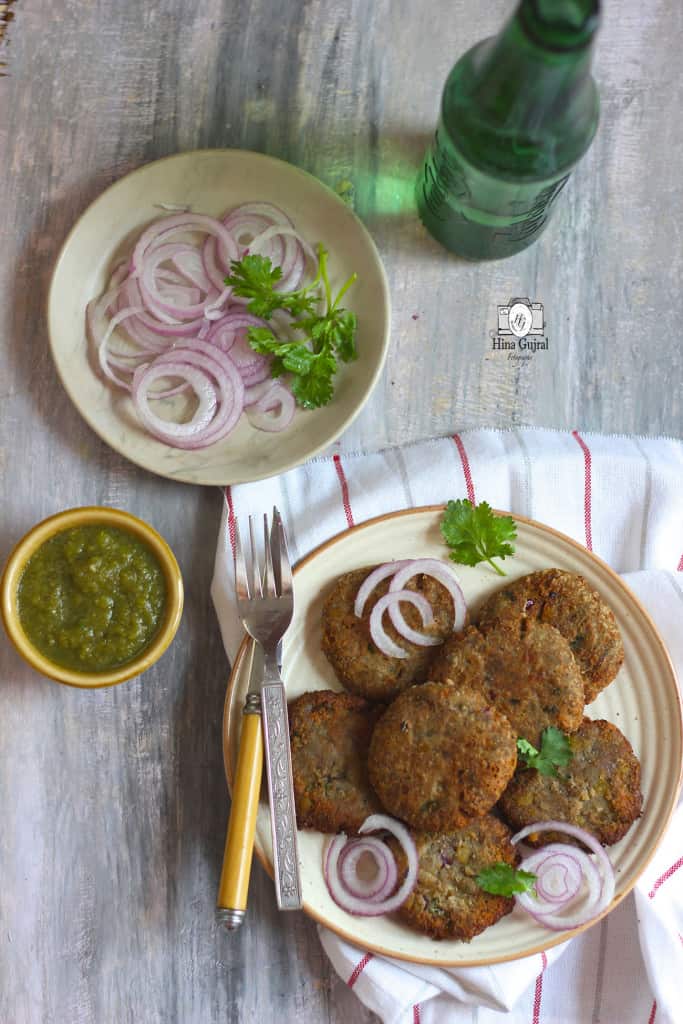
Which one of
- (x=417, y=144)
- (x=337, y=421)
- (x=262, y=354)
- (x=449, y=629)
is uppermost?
(x=417, y=144)

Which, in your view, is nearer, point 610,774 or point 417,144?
point 610,774

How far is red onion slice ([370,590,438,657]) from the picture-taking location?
2.60m

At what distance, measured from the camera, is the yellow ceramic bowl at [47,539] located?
2484 mm

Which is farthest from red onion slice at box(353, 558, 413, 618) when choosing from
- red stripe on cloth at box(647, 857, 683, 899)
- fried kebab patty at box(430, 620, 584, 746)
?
red stripe on cloth at box(647, 857, 683, 899)

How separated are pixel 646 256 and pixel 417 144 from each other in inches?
35.1

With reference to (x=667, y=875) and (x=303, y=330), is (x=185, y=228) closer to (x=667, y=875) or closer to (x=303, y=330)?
(x=303, y=330)

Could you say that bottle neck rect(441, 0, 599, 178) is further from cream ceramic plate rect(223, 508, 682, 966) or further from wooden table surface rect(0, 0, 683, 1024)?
cream ceramic plate rect(223, 508, 682, 966)

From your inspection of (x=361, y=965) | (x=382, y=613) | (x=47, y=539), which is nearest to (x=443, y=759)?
(x=382, y=613)

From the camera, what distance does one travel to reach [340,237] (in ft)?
9.14

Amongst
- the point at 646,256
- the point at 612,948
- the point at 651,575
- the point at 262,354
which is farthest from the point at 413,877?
the point at 646,256

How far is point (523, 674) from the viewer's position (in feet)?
8.41

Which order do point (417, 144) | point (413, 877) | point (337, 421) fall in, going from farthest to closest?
1. point (417, 144)
2. point (337, 421)
3. point (413, 877)

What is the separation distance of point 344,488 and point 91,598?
0.87 meters

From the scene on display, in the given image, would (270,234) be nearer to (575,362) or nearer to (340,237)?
(340,237)
